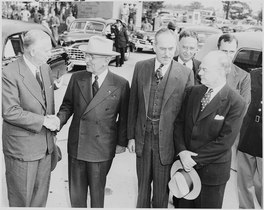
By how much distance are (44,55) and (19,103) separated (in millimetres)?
411

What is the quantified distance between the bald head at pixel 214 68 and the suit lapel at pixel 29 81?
126 cm

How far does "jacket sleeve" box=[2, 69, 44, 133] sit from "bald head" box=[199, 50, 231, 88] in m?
1.32

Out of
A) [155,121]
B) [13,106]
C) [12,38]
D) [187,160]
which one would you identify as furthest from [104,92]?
[12,38]

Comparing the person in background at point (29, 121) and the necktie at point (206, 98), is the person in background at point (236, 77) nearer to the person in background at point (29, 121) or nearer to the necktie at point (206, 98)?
the necktie at point (206, 98)

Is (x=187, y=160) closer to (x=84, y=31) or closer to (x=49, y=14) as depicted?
(x=84, y=31)

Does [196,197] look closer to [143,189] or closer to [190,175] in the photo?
[190,175]

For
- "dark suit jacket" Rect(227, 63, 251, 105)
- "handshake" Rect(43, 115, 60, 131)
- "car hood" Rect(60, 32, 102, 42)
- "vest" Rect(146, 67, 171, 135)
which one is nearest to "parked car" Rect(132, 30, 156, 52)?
"car hood" Rect(60, 32, 102, 42)

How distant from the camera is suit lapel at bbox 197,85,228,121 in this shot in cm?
250

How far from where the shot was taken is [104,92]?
285 centimetres

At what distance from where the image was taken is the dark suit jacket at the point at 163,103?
2742 millimetres

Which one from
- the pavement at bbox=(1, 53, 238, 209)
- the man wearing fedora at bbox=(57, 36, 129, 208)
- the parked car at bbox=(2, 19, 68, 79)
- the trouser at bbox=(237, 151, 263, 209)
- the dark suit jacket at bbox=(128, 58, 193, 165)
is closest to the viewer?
the dark suit jacket at bbox=(128, 58, 193, 165)

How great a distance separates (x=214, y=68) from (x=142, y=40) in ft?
48.5

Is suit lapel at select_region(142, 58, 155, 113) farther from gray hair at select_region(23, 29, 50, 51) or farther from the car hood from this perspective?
the car hood

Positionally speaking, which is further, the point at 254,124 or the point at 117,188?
the point at 117,188
